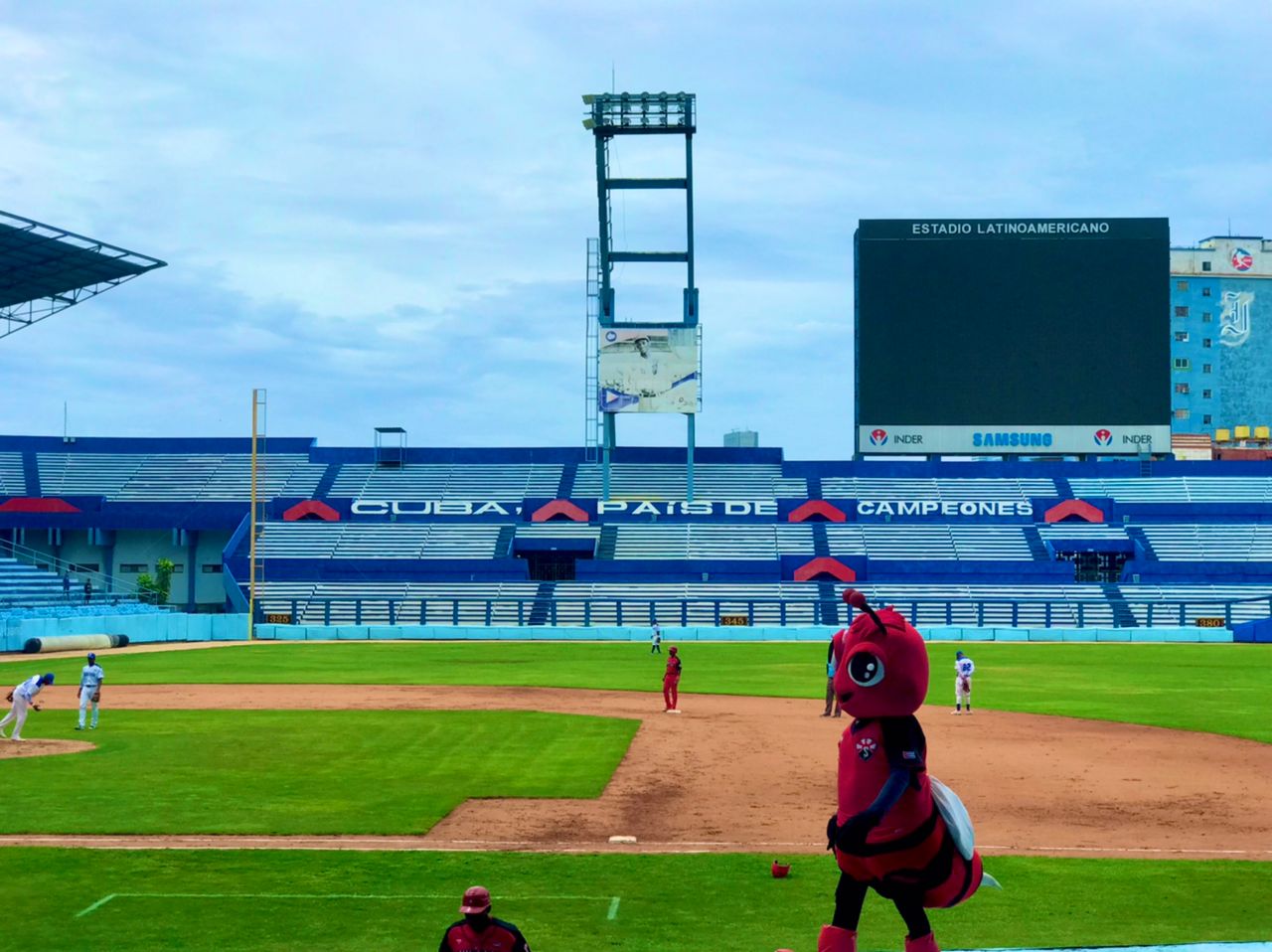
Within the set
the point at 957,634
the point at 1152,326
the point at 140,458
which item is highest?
the point at 1152,326

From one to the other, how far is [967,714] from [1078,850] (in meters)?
15.2

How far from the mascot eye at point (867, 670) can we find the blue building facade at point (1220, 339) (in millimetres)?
128471

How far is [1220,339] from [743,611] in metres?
79.1

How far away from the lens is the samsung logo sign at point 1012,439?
237 ft

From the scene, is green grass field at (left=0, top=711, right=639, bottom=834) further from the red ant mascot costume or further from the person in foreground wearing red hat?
the red ant mascot costume

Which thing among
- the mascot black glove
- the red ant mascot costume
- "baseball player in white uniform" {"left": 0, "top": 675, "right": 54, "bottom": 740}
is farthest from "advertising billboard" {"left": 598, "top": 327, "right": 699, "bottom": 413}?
the mascot black glove

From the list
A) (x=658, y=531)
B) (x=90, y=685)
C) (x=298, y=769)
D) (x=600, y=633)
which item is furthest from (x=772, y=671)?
(x=658, y=531)

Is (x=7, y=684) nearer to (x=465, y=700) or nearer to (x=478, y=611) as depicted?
(x=465, y=700)

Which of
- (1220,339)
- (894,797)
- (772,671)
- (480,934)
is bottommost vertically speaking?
(772,671)

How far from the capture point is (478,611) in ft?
231

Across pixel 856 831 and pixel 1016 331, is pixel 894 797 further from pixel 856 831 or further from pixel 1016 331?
pixel 1016 331

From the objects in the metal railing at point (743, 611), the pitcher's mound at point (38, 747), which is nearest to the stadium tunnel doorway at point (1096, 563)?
the metal railing at point (743, 611)

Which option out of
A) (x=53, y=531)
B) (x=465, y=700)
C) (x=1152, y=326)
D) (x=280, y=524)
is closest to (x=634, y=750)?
(x=465, y=700)

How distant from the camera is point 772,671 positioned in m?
44.8
